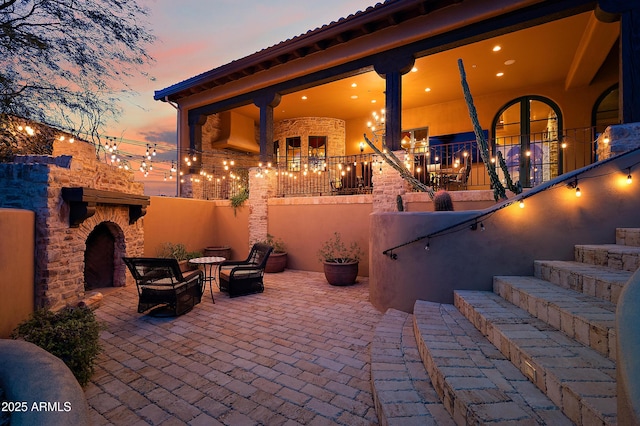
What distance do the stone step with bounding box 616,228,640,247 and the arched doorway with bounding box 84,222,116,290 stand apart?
368 inches

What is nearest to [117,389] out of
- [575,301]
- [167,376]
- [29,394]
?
[167,376]

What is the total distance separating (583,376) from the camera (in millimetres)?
1826

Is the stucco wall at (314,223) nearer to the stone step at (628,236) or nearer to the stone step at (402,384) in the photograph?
the stone step at (402,384)

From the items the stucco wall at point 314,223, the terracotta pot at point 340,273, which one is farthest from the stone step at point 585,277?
the stucco wall at point 314,223

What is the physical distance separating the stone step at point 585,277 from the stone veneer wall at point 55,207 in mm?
7353

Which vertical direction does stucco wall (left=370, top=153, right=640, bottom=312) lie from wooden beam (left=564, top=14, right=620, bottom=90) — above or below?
below

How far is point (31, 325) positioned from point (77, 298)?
106 inches

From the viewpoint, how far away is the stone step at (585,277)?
2.52 m

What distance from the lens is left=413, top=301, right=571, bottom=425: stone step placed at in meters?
1.80

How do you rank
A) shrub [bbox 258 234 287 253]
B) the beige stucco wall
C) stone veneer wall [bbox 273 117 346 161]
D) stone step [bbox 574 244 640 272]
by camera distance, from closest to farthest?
stone step [bbox 574 244 640 272] → the beige stucco wall → shrub [bbox 258 234 287 253] → stone veneer wall [bbox 273 117 346 161]

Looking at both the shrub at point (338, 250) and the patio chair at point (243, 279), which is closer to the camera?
the patio chair at point (243, 279)

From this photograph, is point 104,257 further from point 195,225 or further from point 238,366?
point 238,366

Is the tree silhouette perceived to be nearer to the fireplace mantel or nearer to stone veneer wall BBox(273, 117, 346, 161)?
the fireplace mantel

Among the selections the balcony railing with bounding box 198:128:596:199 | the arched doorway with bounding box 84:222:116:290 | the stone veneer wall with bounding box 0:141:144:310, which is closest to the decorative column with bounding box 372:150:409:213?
the balcony railing with bounding box 198:128:596:199
